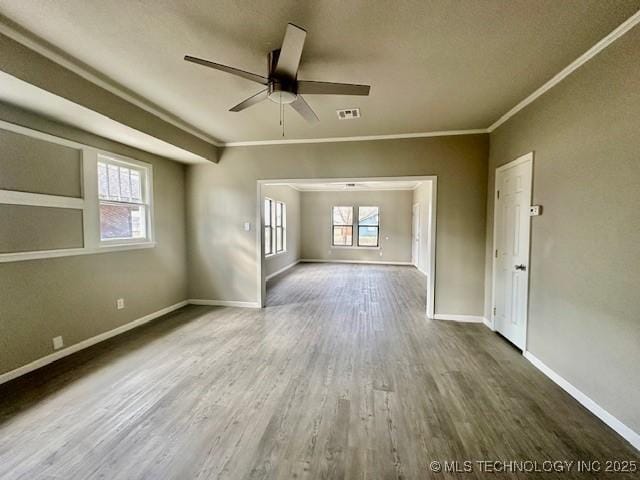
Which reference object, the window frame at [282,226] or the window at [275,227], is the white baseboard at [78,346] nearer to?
the window at [275,227]

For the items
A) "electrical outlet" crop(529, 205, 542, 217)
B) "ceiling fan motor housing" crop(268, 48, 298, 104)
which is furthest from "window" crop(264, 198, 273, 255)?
"electrical outlet" crop(529, 205, 542, 217)

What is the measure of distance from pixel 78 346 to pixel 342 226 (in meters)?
8.17

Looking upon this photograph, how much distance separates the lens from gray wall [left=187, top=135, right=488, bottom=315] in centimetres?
404

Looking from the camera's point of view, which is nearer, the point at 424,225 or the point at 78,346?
the point at 78,346

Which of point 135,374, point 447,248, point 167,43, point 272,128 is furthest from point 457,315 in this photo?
point 167,43

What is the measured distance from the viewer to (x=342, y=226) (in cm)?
1026

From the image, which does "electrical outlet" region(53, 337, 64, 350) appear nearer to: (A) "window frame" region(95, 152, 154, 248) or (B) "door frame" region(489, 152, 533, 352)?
(A) "window frame" region(95, 152, 154, 248)

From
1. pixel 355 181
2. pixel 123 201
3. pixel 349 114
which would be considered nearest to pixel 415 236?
pixel 355 181

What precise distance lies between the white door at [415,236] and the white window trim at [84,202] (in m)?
7.38

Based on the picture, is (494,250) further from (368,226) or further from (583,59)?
(368,226)

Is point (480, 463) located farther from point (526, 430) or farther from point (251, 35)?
point (251, 35)

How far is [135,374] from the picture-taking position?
2.59 m

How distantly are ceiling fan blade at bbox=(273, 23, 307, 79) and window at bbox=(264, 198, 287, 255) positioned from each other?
5.16 metres

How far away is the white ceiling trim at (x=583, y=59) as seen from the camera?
5.81 ft
